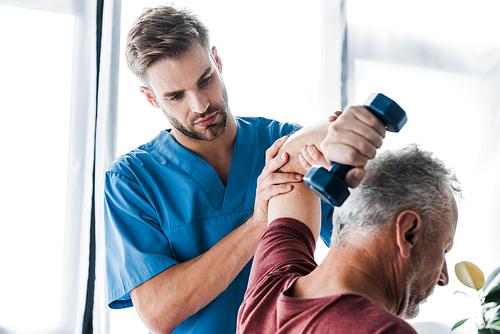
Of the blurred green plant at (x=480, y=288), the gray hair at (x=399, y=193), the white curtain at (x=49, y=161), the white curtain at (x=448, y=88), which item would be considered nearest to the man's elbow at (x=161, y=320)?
the gray hair at (x=399, y=193)

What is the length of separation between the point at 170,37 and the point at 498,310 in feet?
5.78

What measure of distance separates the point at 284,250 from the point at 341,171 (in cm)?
29

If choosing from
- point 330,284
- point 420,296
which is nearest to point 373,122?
point 330,284

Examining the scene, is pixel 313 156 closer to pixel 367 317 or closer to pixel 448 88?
pixel 367 317

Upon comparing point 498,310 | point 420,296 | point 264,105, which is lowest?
point 498,310

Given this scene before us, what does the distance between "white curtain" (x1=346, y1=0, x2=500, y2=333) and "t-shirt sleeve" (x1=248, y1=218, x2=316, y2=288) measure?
5.15 ft

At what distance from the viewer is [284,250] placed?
87 cm

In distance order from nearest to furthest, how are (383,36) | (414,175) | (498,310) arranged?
1. (414,175)
2. (498,310)
3. (383,36)

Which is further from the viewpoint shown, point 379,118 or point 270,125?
point 270,125

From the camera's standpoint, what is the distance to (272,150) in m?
1.09

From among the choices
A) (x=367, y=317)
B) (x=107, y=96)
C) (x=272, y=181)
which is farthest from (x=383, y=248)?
(x=107, y=96)

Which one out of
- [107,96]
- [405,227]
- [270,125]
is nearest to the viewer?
[405,227]

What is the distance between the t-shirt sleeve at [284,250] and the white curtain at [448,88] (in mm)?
1570

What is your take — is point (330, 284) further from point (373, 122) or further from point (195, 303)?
point (195, 303)
